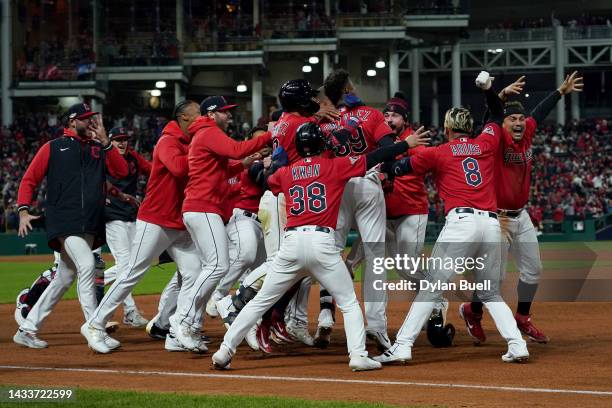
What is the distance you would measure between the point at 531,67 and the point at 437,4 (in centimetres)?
706

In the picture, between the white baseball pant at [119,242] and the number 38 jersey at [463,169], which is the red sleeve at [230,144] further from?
the white baseball pant at [119,242]

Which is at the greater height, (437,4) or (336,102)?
(437,4)

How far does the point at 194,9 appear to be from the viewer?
43250 mm

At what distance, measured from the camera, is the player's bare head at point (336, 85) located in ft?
29.0

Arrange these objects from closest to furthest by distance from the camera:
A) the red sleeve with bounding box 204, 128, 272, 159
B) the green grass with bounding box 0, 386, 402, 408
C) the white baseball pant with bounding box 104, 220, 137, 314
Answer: the green grass with bounding box 0, 386, 402, 408 → the red sleeve with bounding box 204, 128, 272, 159 → the white baseball pant with bounding box 104, 220, 137, 314

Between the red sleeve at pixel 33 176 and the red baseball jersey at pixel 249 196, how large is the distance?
199 centimetres

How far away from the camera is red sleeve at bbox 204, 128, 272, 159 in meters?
8.38

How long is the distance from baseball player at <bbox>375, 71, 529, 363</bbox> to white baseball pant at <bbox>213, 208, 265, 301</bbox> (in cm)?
213

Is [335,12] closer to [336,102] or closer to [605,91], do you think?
[605,91]

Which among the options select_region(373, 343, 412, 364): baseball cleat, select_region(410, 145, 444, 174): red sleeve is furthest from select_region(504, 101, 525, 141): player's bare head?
select_region(373, 343, 412, 364): baseball cleat

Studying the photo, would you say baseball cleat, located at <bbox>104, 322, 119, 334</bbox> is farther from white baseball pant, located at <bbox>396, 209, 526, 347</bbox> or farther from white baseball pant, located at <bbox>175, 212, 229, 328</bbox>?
white baseball pant, located at <bbox>396, 209, 526, 347</bbox>

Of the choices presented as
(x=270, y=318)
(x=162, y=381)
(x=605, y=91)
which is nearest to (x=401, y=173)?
(x=270, y=318)

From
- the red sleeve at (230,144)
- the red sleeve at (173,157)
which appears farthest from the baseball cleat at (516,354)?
the red sleeve at (173,157)

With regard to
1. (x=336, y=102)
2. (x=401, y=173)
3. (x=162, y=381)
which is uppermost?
(x=336, y=102)
